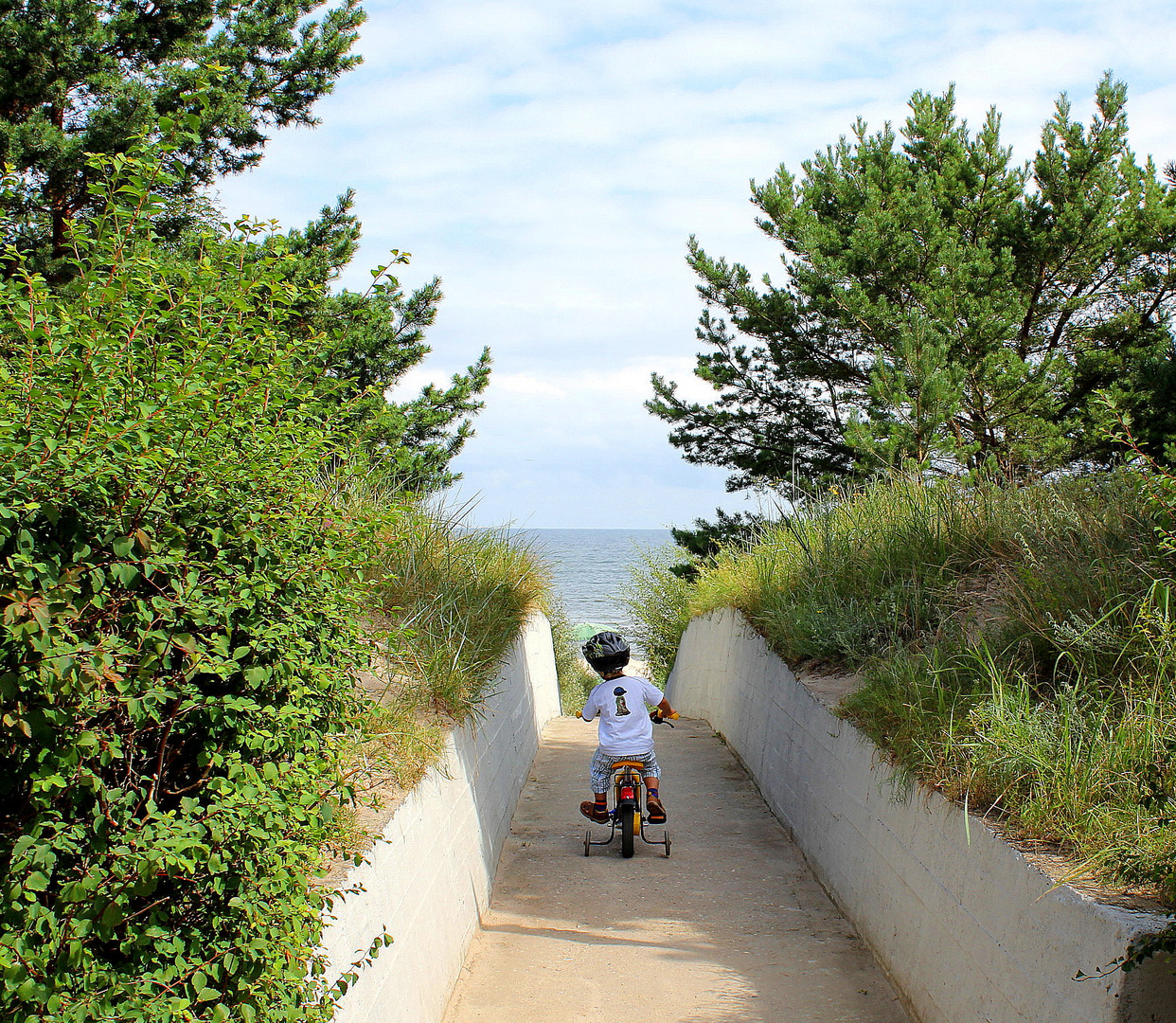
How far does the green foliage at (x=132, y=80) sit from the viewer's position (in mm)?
10383

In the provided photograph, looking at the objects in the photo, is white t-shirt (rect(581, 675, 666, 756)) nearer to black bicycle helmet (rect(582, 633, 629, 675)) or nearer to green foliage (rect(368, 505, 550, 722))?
black bicycle helmet (rect(582, 633, 629, 675))

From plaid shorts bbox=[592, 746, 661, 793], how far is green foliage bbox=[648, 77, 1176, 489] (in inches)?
334

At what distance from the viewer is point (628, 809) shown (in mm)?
6734

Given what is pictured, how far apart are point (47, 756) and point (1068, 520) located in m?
6.15

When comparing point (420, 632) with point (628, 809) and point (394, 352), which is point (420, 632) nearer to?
point (628, 809)

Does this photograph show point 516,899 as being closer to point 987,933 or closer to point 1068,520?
point 987,933

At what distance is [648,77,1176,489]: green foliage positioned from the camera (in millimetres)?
15031

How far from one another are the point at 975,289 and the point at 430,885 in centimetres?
1426

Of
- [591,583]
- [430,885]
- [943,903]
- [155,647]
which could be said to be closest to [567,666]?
[430,885]

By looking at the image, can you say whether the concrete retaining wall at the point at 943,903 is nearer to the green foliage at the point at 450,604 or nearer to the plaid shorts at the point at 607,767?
the plaid shorts at the point at 607,767

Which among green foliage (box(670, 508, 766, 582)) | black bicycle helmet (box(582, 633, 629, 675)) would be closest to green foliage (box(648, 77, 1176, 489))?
green foliage (box(670, 508, 766, 582))

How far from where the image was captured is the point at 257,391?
2.77 m

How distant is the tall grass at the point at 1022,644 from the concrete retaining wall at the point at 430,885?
7.73 feet

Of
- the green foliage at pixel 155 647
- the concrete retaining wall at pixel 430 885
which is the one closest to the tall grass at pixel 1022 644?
the concrete retaining wall at pixel 430 885
